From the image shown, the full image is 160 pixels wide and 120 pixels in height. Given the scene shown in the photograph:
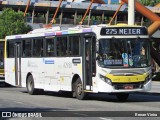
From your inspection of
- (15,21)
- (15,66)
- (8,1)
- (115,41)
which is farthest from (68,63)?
(8,1)

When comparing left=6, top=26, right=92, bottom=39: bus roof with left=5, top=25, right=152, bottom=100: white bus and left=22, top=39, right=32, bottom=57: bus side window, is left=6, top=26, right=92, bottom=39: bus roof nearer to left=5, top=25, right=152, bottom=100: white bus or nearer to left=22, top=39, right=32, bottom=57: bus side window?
left=5, top=25, right=152, bottom=100: white bus

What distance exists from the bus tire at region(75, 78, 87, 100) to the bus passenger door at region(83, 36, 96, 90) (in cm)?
40

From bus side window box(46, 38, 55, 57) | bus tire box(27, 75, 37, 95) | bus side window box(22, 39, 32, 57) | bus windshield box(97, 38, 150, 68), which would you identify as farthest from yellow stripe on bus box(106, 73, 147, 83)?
bus side window box(22, 39, 32, 57)

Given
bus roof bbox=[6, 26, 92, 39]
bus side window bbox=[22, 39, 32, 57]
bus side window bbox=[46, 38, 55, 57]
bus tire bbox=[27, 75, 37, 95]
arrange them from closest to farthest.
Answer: bus roof bbox=[6, 26, 92, 39] → bus side window bbox=[46, 38, 55, 57] → bus tire bbox=[27, 75, 37, 95] → bus side window bbox=[22, 39, 32, 57]

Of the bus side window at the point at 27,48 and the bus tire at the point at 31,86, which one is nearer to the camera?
the bus tire at the point at 31,86

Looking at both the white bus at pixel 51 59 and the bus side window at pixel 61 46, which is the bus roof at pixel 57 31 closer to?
the white bus at pixel 51 59

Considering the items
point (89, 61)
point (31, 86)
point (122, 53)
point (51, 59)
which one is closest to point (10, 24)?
point (31, 86)

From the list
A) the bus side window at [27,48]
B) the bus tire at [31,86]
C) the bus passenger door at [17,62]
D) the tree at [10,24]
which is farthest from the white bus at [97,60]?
the tree at [10,24]

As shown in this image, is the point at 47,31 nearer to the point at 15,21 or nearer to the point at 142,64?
the point at 142,64

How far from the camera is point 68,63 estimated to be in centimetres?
2261

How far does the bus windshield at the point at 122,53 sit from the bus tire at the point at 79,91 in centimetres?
177

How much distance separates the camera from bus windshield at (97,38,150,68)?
794 inches

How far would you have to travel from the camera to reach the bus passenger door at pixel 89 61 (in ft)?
67.8

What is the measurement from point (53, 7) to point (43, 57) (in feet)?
252
